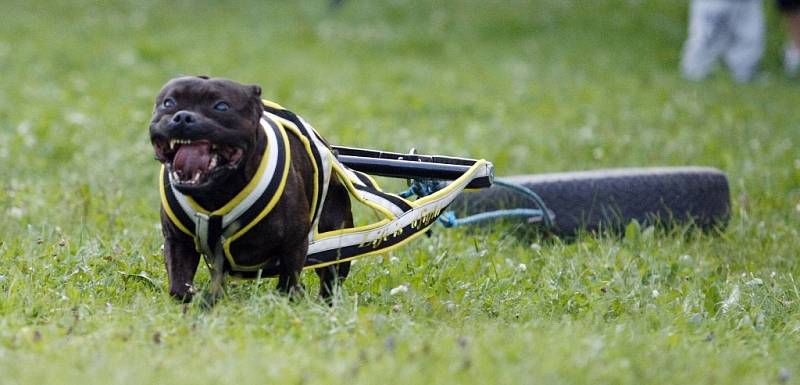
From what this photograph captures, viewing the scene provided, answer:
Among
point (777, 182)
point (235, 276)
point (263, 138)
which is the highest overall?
point (263, 138)

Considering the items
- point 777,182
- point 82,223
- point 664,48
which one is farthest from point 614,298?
point 664,48

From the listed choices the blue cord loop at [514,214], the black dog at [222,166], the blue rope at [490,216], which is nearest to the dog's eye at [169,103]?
the black dog at [222,166]

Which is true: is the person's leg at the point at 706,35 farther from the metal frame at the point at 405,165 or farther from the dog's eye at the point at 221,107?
the dog's eye at the point at 221,107

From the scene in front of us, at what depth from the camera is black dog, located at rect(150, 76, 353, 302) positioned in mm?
3441

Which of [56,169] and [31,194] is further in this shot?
[56,169]

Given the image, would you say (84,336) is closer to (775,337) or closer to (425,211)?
(425,211)

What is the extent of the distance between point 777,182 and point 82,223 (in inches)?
167

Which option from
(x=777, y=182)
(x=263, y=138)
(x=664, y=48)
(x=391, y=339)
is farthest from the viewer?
(x=664, y=48)

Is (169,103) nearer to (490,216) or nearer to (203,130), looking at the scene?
(203,130)

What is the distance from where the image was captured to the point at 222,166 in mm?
3496

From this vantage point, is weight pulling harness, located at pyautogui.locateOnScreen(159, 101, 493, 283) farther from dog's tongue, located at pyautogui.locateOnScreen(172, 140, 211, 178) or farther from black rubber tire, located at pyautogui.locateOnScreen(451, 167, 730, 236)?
black rubber tire, located at pyautogui.locateOnScreen(451, 167, 730, 236)

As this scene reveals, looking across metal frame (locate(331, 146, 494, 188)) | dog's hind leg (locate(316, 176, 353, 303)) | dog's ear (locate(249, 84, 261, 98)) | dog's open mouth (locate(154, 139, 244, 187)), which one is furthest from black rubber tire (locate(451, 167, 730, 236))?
dog's open mouth (locate(154, 139, 244, 187))

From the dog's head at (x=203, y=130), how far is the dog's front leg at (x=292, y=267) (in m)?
0.37

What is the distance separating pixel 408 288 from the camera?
4.36 metres
